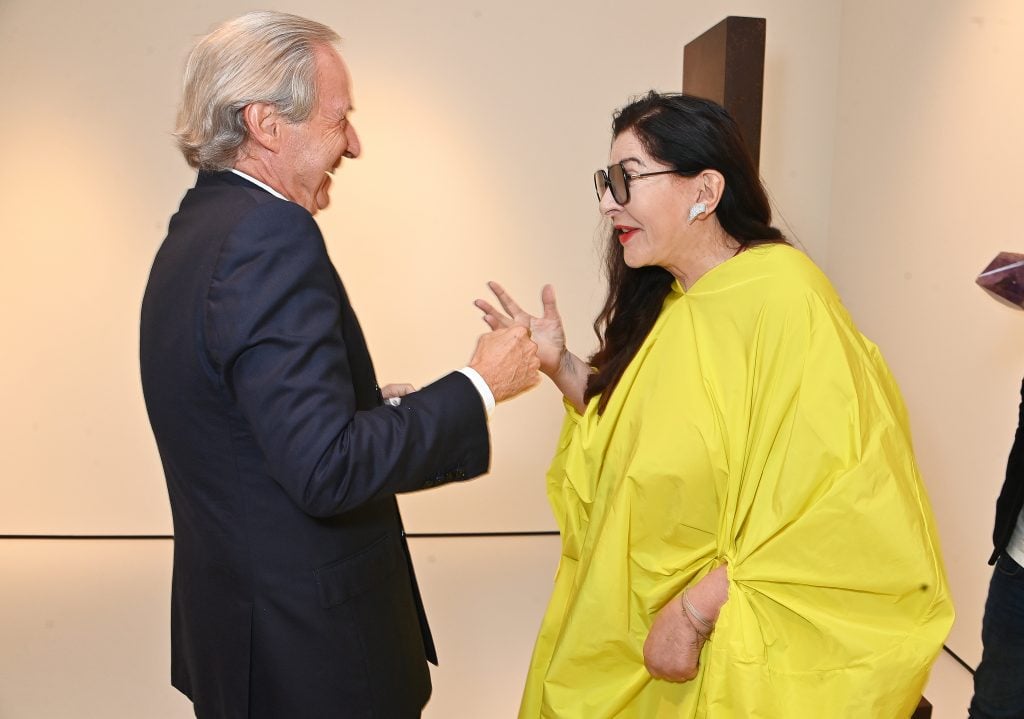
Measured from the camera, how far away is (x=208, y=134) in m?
1.35

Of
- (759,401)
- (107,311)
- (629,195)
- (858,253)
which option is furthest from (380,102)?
(759,401)

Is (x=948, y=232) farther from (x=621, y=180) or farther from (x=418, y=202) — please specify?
(x=418, y=202)

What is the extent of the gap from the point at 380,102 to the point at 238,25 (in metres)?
2.83

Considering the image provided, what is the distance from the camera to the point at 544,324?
6.59 ft

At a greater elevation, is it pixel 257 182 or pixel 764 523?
pixel 257 182


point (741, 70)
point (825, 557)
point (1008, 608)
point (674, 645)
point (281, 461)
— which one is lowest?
point (1008, 608)

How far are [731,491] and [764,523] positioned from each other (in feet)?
0.25

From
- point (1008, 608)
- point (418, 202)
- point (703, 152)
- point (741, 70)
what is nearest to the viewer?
point (703, 152)

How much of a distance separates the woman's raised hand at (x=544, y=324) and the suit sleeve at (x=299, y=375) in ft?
2.34

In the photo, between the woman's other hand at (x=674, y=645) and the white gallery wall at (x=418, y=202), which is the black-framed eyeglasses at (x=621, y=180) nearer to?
the woman's other hand at (x=674, y=645)

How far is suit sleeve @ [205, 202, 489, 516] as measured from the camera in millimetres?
1159

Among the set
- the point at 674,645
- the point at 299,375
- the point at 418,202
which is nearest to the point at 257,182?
the point at 299,375

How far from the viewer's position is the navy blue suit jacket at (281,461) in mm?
1174

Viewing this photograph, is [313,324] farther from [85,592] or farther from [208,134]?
[85,592]
